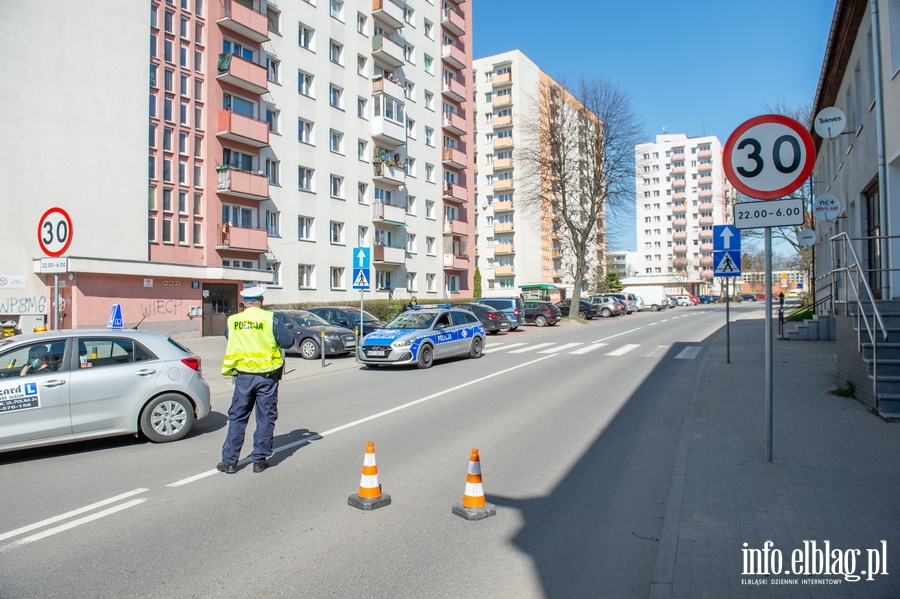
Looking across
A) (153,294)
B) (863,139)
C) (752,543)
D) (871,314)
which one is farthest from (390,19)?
(752,543)

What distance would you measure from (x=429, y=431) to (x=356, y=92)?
112ft

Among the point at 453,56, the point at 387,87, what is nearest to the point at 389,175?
the point at 387,87

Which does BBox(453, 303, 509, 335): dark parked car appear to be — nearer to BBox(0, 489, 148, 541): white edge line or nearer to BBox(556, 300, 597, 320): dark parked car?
BBox(556, 300, 597, 320): dark parked car

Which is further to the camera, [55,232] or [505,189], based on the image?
[505,189]

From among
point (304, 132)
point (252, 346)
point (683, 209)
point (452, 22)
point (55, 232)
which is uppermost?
point (452, 22)

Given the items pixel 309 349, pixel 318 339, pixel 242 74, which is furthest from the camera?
pixel 242 74

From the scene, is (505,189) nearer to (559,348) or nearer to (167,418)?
(559,348)

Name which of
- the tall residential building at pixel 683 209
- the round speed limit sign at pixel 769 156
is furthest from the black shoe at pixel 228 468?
the tall residential building at pixel 683 209

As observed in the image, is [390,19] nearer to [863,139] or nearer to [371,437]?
[863,139]

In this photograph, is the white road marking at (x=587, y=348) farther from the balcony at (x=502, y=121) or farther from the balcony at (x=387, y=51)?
the balcony at (x=502, y=121)

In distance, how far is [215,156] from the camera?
96.1ft

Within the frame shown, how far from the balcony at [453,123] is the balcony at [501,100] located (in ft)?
74.7

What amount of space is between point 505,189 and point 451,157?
2419 centimetres

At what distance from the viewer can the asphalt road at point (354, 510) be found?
12.6 ft
